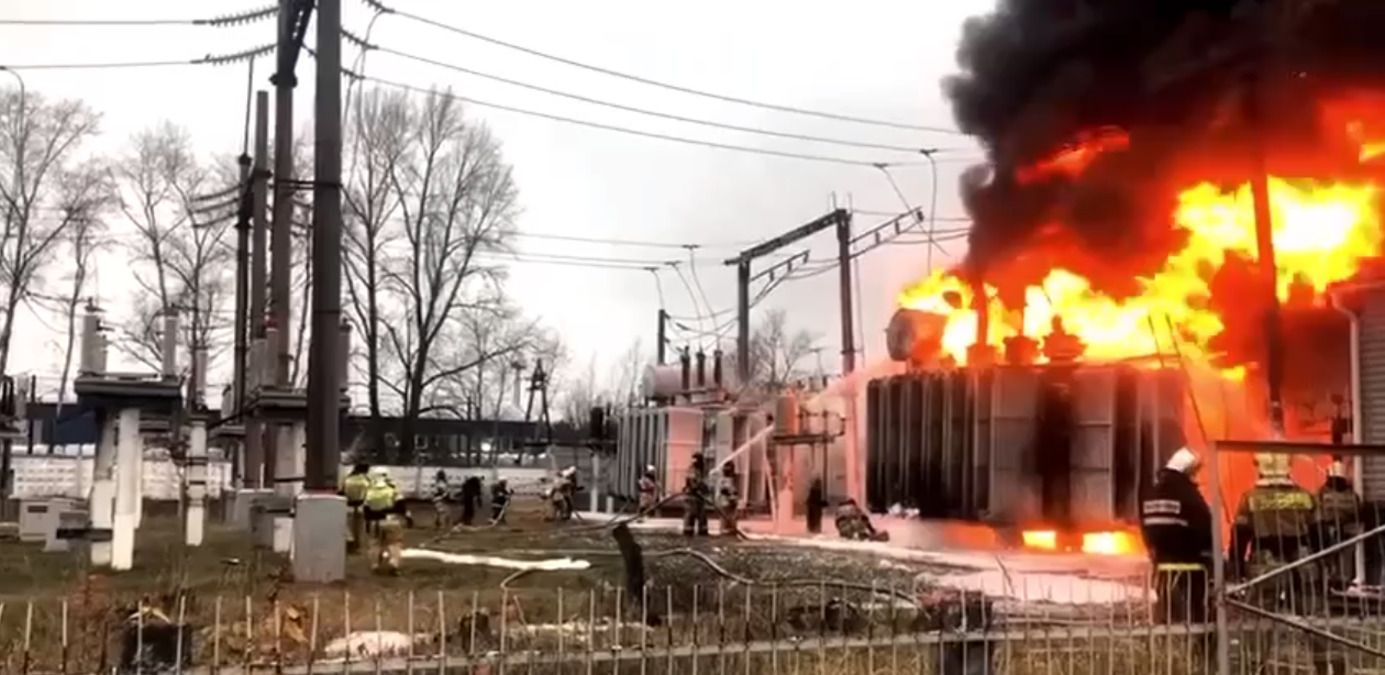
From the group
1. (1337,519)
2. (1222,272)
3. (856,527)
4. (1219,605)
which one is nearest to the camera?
(1219,605)

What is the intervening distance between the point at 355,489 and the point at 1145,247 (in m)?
13.3

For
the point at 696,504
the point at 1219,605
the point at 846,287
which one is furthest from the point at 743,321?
the point at 1219,605

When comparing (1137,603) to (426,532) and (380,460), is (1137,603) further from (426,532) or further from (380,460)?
(380,460)

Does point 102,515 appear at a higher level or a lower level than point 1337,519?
lower

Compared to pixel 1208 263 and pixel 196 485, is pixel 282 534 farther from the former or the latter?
pixel 1208 263

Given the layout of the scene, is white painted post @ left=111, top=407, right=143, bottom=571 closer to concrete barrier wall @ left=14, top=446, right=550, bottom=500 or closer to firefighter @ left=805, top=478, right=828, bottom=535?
firefighter @ left=805, top=478, right=828, bottom=535

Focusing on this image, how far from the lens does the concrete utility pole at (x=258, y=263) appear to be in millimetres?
26355

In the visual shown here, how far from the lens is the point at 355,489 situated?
815 inches

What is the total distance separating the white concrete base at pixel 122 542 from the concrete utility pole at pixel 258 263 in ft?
21.1

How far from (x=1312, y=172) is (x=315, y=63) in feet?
Result: 48.8

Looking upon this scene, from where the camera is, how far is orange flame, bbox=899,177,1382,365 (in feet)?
69.6

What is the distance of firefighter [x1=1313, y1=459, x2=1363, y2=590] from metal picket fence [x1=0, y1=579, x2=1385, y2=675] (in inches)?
128

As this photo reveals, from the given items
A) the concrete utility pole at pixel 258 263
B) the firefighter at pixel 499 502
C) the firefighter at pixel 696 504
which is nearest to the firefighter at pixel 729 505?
the firefighter at pixel 696 504

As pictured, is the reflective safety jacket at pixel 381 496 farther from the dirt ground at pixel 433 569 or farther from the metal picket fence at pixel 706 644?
the metal picket fence at pixel 706 644
